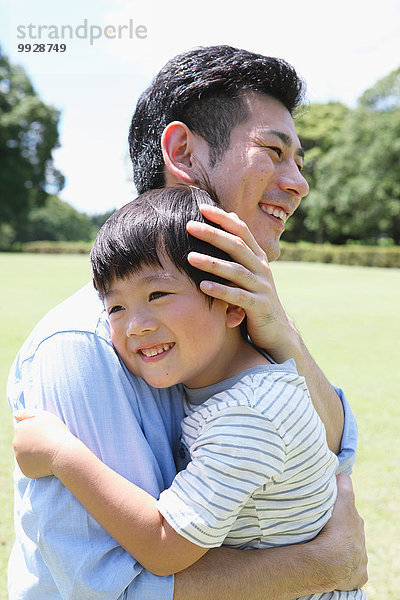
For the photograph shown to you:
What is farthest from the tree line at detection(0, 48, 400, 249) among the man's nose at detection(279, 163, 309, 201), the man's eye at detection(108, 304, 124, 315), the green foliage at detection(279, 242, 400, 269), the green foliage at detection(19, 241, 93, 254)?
the man's eye at detection(108, 304, 124, 315)

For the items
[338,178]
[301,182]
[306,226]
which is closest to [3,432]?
[301,182]

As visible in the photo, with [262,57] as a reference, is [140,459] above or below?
below

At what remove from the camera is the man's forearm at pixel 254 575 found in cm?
159

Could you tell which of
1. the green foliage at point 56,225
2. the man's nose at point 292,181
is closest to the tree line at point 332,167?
the green foliage at point 56,225

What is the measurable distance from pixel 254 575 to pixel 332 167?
45.9 meters

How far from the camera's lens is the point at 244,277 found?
1780 mm

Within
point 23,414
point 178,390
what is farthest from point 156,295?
point 23,414

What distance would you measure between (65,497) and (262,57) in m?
1.72

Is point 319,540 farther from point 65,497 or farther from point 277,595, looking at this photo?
point 65,497

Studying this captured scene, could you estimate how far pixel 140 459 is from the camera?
161 centimetres

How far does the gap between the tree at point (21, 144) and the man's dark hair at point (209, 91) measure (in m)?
43.7

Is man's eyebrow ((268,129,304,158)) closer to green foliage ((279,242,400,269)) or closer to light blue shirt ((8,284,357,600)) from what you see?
light blue shirt ((8,284,357,600))

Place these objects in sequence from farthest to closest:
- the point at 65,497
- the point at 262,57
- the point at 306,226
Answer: the point at 306,226 < the point at 262,57 < the point at 65,497

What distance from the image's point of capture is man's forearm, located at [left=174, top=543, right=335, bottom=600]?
1.59 m
